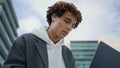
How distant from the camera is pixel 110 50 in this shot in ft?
8.02

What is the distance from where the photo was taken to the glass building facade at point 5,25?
3744 cm

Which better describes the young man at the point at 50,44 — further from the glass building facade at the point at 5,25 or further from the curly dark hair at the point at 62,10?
the glass building facade at the point at 5,25

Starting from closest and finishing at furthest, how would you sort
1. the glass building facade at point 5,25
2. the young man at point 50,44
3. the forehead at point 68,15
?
1. the young man at point 50,44
2. the forehead at point 68,15
3. the glass building facade at point 5,25

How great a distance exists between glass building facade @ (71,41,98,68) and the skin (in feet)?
177

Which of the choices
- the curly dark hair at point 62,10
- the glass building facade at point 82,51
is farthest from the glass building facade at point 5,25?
the curly dark hair at point 62,10

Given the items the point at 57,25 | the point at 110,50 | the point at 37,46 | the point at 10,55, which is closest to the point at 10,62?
the point at 10,55

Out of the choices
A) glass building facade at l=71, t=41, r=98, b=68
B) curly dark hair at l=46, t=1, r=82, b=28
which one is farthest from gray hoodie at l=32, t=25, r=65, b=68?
glass building facade at l=71, t=41, r=98, b=68

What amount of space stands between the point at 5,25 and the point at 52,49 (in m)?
37.3

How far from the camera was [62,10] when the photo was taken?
3.05 m

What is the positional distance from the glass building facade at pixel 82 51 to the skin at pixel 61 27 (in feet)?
177

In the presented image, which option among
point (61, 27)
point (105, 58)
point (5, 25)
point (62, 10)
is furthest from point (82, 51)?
point (105, 58)

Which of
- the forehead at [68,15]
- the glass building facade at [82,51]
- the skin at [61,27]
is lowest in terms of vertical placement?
the glass building facade at [82,51]

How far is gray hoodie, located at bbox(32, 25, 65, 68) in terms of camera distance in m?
2.87

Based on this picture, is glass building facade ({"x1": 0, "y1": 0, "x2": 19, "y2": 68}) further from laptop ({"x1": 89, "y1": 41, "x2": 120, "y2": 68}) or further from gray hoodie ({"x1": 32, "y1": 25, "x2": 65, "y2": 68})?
laptop ({"x1": 89, "y1": 41, "x2": 120, "y2": 68})
